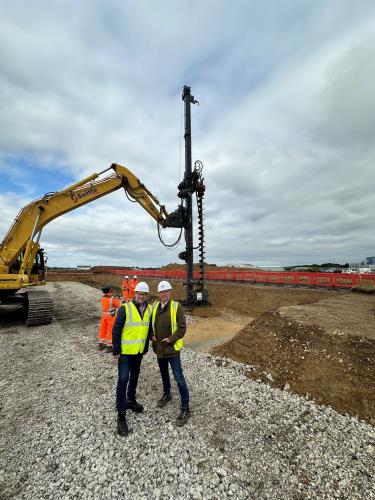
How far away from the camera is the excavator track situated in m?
11.3

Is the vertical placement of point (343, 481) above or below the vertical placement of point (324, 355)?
below

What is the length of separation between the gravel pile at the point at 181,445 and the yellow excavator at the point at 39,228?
19.1 ft

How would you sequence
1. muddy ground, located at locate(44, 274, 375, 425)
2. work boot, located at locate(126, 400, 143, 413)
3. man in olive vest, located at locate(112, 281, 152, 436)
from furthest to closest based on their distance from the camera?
muddy ground, located at locate(44, 274, 375, 425) → work boot, located at locate(126, 400, 143, 413) → man in olive vest, located at locate(112, 281, 152, 436)

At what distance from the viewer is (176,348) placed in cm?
444

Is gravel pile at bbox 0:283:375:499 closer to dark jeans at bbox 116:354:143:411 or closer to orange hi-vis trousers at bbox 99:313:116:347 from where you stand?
dark jeans at bbox 116:354:143:411

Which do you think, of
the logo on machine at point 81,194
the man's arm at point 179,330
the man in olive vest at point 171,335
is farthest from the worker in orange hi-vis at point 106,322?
the logo on machine at point 81,194

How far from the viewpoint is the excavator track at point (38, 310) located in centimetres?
1127

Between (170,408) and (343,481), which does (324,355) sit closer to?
(343,481)

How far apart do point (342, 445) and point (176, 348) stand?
9.24ft

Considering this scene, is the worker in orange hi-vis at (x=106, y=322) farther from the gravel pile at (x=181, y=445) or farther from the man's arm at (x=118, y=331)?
the man's arm at (x=118, y=331)

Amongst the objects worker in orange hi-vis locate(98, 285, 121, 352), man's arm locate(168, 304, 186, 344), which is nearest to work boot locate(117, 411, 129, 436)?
man's arm locate(168, 304, 186, 344)

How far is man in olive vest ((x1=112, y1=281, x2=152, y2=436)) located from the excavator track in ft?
28.6

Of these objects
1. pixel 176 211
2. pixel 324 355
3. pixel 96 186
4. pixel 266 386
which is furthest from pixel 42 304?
pixel 324 355

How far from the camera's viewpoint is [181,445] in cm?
386
